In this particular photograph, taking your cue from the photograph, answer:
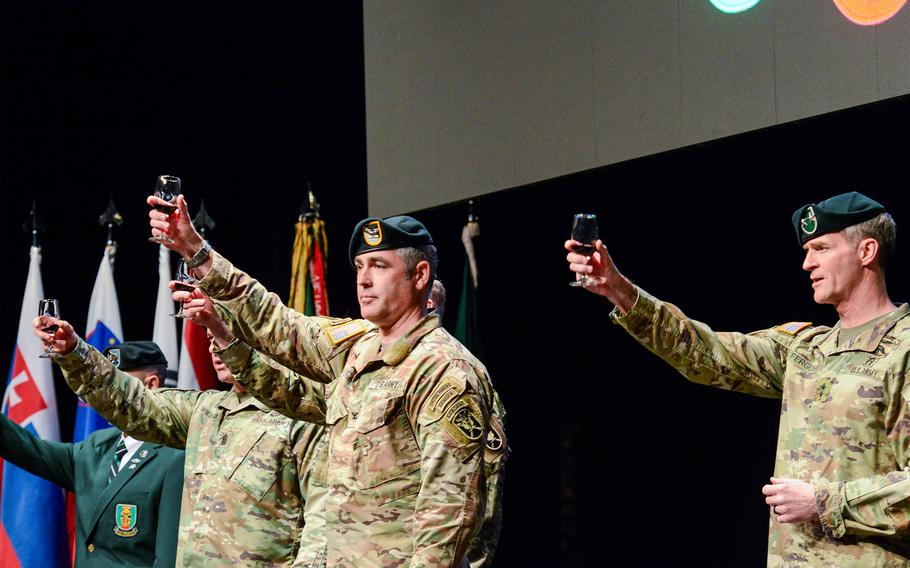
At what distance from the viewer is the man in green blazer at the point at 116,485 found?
4305 millimetres

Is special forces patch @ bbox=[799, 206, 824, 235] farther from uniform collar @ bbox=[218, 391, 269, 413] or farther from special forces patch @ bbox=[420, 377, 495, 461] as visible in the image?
uniform collar @ bbox=[218, 391, 269, 413]

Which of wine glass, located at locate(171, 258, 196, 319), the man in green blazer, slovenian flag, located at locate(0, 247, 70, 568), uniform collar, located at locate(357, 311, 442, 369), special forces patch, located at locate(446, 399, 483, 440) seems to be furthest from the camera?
slovenian flag, located at locate(0, 247, 70, 568)

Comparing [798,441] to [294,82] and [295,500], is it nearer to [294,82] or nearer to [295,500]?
[295,500]

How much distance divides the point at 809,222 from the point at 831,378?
1.26 feet

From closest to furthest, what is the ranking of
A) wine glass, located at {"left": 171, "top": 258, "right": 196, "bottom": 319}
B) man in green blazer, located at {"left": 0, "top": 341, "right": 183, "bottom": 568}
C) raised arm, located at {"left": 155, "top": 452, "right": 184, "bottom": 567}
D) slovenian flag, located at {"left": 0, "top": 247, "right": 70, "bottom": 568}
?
wine glass, located at {"left": 171, "top": 258, "right": 196, "bottom": 319} < raised arm, located at {"left": 155, "top": 452, "right": 184, "bottom": 567} < man in green blazer, located at {"left": 0, "top": 341, "right": 183, "bottom": 568} < slovenian flag, located at {"left": 0, "top": 247, "right": 70, "bottom": 568}

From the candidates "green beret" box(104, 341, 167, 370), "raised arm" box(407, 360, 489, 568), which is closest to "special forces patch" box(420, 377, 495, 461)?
"raised arm" box(407, 360, 489, 568)

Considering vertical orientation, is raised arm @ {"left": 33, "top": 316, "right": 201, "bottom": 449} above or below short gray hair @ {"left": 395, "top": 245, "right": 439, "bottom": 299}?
below

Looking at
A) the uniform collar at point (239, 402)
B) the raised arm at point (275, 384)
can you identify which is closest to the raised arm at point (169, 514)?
the uniform collar at point (239, 402)

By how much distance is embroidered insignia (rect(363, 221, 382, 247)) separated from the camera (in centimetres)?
290

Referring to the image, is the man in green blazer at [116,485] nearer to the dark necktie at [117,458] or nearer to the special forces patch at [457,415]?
the dark necktie at [117,458]

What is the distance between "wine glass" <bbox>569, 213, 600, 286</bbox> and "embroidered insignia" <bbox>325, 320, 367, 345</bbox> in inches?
27.2

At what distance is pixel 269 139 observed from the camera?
6.44m

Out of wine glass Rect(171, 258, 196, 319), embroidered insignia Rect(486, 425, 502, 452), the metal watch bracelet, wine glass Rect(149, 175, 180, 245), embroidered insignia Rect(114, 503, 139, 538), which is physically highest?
wine glass Rect(149, 175, 180, 245)

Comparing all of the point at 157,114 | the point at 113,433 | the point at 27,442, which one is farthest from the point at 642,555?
the point at 157,114
